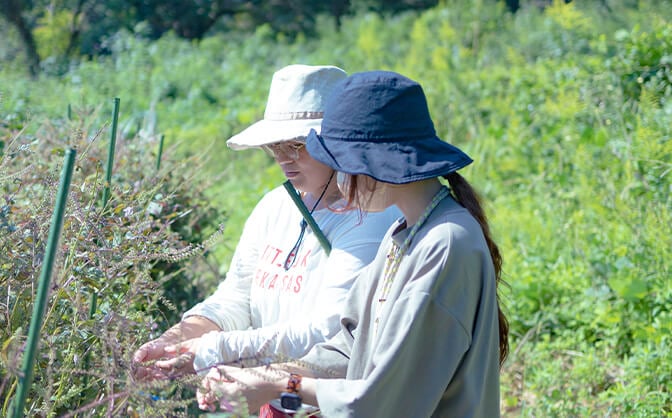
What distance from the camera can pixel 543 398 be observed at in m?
3.78

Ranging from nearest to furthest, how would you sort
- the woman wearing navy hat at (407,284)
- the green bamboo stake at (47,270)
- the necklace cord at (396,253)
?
the green bamboo stake at (47,270), the woman wearing navy hat at (407,284), the necklace cord at (396,253)

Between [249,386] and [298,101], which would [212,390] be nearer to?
[249,386]

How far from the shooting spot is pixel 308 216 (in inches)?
98.7

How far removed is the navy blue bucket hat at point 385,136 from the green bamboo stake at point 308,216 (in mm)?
527

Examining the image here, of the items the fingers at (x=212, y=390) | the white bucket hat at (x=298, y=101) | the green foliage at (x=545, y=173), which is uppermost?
the white bucket hat at (x=298, y=101)

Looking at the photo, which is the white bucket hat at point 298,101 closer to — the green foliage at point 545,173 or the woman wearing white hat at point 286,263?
the woman wearing white hat at point 286,263

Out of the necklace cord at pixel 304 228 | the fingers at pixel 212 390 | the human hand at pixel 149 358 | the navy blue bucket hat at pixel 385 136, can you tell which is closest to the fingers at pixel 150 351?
the human hand at pixel 149 358

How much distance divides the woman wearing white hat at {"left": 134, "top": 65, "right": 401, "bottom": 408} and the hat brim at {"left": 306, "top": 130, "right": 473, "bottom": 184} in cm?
36

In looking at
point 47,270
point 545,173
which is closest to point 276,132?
point 47,270

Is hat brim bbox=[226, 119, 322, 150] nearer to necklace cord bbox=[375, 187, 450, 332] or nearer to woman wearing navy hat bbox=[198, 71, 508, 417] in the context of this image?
woman wearing navy hat bbox=[198, 71, 508, 417]

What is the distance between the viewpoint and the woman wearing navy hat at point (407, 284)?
1801 millimetres

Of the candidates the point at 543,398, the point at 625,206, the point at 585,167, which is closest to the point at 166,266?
the point at 543,398

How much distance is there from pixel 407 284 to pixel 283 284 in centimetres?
76

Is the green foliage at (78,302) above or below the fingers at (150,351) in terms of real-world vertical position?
above
